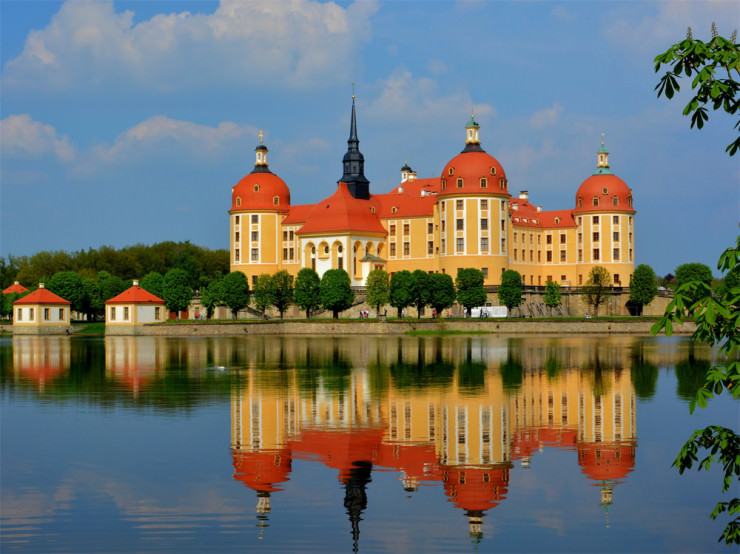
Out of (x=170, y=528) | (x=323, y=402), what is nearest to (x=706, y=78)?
(x=170, y=528)

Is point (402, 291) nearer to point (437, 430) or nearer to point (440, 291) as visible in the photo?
point (440, 291)

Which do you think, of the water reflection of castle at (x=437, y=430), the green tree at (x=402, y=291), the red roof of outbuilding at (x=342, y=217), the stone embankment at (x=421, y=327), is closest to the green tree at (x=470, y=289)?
the green tree at (x=402, y=291)

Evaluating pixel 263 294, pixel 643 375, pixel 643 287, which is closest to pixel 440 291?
pixel 263 294

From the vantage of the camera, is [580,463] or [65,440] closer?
[580,463]

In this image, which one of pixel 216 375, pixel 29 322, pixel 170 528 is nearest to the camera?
pixel 170 528

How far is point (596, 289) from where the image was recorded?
98688 millimetres

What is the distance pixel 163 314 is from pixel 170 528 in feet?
300

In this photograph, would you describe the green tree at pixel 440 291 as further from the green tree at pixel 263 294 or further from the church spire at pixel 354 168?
the church spire at pixel 354 168

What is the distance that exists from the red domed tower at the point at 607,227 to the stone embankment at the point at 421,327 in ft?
87.7

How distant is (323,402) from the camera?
85.4ft

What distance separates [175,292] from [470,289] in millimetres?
32326

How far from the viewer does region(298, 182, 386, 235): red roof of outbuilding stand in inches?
4240

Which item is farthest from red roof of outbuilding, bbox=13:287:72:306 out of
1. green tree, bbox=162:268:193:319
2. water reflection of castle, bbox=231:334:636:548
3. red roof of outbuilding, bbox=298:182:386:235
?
water reflection of castle, bbox=231:334:636:548

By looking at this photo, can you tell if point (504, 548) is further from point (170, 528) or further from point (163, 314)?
point (163, 314)
